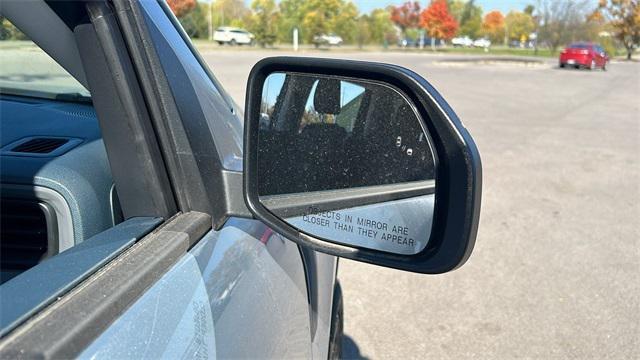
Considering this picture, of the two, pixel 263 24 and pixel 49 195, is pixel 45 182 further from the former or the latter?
pixel 263 24

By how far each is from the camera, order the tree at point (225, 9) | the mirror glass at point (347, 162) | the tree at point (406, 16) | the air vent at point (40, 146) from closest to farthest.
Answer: the mirror glass at point (347, 162)
the air vent at point (40, 146)
the tree at point (225, 9)
the tree at point (406, 16)

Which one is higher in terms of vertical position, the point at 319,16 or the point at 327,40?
the point at 319,16

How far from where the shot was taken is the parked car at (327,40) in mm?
62862

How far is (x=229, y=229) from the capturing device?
1.66 m

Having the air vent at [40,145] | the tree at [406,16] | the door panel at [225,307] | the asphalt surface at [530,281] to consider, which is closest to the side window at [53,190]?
the air vent at [40,145]

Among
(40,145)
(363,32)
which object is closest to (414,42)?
(363,32)

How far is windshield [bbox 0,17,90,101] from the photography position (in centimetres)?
182

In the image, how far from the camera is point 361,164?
1.45 metres

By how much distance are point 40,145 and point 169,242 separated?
0.74 m

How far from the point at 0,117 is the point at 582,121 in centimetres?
1437

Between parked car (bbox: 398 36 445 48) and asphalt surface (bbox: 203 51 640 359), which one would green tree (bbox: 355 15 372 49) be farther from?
asphalt surface (bbox: 203 51 640 359)

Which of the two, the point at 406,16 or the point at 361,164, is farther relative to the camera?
the point at 406,16

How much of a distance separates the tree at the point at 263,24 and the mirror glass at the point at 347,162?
51.7m

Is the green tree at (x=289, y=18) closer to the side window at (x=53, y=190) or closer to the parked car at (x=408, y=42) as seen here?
the parked car at (x=408, y=42)
